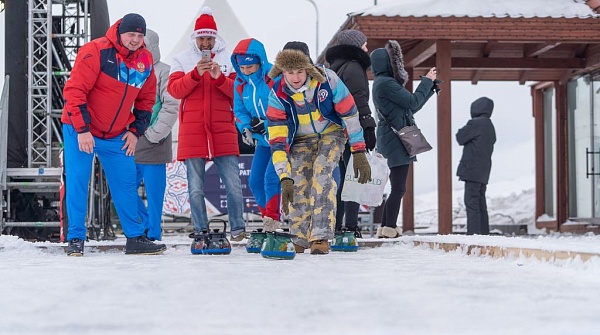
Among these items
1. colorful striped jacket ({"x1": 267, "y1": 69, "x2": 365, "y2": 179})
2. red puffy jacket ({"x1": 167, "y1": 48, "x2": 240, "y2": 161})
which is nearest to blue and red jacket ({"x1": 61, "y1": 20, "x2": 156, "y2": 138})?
red puffy jacket ({"x1": 167, "y1": 48, "x2": 240, "y2": 161})

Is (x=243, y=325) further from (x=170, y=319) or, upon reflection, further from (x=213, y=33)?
(x=213, y=33)

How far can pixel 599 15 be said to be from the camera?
38.5 feet

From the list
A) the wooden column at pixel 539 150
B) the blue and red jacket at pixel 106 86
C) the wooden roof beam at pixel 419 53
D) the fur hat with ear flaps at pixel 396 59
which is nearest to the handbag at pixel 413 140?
the fur hat with ear flaps at pixel 396 59

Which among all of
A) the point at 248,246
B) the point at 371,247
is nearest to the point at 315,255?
the point at 248,246

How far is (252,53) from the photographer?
5.75 m

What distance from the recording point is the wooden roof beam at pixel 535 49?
504 inches

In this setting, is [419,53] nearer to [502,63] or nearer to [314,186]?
[502,63]

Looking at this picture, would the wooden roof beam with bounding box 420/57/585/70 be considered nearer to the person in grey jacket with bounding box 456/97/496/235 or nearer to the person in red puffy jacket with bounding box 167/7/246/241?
the person in grey jacket with bounding box 456/97/496/235

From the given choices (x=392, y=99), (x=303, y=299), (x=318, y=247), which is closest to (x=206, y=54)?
(x=318, y=247)

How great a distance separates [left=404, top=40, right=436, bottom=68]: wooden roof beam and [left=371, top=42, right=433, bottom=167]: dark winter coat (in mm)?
4709

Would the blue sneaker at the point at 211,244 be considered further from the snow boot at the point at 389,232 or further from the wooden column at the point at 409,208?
the wooden column at the point at 409,208

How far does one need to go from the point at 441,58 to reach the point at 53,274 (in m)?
8.60

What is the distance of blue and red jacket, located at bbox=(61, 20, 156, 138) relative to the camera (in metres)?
5.44

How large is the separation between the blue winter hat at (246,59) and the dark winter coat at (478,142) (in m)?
3.36
